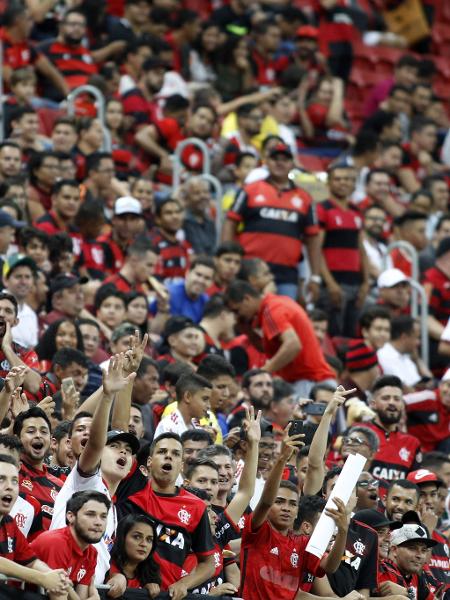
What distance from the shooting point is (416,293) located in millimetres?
14930

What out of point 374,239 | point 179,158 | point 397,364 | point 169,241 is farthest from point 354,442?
point 374,239

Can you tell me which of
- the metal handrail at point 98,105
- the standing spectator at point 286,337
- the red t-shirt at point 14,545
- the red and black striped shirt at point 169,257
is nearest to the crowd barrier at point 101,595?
the red t-shirt at point 14,545

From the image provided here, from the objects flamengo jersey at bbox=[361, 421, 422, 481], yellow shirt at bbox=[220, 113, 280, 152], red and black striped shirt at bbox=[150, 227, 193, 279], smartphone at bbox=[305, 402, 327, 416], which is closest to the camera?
smartphone at bbox=[305, 402, 327, 416]

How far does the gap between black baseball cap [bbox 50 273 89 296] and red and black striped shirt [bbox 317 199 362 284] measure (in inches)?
139

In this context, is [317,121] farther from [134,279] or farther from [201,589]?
[201,589]

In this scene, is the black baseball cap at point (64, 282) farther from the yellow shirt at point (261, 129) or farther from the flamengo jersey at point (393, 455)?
the yellow shirt at point (261, 129)

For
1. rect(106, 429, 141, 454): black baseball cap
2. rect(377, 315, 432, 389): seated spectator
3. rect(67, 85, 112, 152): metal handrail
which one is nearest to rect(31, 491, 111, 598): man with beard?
rect(106, 429, 141, 454): black baseball cap

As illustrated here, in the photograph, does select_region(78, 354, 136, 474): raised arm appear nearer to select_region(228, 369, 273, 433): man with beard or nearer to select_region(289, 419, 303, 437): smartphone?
select_region(289, 419, 303, 437): smartphone

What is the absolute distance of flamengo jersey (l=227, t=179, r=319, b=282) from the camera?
1425 cm

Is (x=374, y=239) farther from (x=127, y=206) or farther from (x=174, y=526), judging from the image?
(x=174, y=526)

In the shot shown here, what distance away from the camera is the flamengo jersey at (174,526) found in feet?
28.2

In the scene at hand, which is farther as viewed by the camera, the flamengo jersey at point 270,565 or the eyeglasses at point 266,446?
the eyeglasses at point 266,446

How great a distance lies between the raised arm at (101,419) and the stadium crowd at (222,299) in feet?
0.05

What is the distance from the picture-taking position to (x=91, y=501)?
25.9 feet
